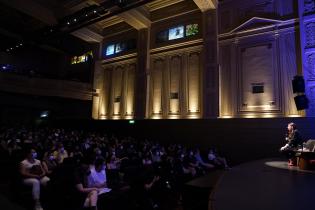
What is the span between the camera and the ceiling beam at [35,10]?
1261 cm

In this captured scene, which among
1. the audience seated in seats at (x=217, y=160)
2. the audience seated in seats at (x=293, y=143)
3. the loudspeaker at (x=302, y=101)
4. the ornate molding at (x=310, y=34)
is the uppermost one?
the ornate molding at (x=310, y=34)

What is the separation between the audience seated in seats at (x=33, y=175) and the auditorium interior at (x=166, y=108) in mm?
17

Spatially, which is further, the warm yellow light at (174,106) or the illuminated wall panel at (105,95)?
the illuminated wall panel at (105,95)

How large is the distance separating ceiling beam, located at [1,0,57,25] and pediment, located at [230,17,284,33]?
10080 mm

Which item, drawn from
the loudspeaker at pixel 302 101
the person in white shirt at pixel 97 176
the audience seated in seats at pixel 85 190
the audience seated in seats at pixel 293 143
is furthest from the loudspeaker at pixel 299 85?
the audience seated in seats at pixel 85 190

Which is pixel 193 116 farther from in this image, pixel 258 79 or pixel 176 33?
pixel 176 33

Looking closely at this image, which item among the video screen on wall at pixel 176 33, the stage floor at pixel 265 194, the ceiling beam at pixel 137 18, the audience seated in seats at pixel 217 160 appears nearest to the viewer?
the stage floor at pixel 265 194

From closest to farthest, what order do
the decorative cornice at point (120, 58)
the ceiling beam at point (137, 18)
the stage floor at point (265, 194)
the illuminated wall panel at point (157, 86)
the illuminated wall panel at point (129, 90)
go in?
the stage floor at point (265, 194) → the ceiling beam at point (137, 18) → the illuminated wall panel at point (157, 86) → the illuminated wall panel at point (129, 90) → the decorative cornice at point (120, 58)

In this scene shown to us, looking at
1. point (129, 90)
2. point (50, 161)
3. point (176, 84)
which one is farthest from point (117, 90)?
point (50, 161)

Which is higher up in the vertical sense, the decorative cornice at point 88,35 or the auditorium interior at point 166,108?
the decorative cornice at point 88,35

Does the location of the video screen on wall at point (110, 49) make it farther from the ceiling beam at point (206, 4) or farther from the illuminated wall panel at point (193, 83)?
the ceiling beam at point (206, 4)

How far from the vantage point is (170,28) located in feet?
40.5

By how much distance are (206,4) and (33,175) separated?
9.59m

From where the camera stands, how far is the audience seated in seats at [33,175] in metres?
Result: 3.80
